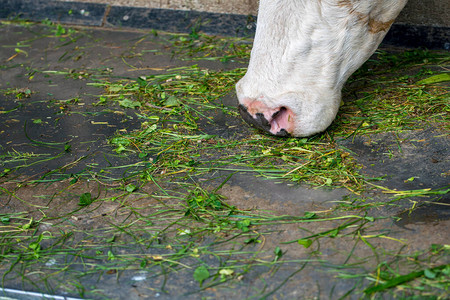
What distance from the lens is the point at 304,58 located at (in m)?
2.97

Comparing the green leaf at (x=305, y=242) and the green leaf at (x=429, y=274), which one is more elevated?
the green leaf at (x=429, y=274)

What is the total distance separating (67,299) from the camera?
2.20 metres

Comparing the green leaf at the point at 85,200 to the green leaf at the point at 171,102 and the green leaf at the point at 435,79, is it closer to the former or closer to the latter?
the green leaf at the point at 171,102

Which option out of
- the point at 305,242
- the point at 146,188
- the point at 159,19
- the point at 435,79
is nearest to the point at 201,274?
the point at 305,242

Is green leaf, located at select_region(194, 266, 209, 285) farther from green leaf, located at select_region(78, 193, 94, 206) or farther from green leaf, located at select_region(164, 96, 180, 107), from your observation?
green leaf, located at select_region(164, 96, 180, 107)

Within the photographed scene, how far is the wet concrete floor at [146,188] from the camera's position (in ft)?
7.36

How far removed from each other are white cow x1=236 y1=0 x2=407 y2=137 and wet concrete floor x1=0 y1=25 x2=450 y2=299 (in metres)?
0.32

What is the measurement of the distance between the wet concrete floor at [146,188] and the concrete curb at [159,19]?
376 mm

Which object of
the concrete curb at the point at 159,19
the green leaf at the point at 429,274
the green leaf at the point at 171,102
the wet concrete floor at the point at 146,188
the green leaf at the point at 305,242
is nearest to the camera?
the green leaf at the point at 429,274

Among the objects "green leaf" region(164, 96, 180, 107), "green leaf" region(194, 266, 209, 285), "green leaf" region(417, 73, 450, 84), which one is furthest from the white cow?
"green leaf" region(194, 266, 209, 285)

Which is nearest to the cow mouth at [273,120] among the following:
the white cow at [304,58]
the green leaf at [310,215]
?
the white cow at [304,58]

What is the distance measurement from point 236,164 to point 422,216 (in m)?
1.00

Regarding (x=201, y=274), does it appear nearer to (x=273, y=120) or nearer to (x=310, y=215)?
(x=310, y=215)

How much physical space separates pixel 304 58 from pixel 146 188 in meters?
1.07
